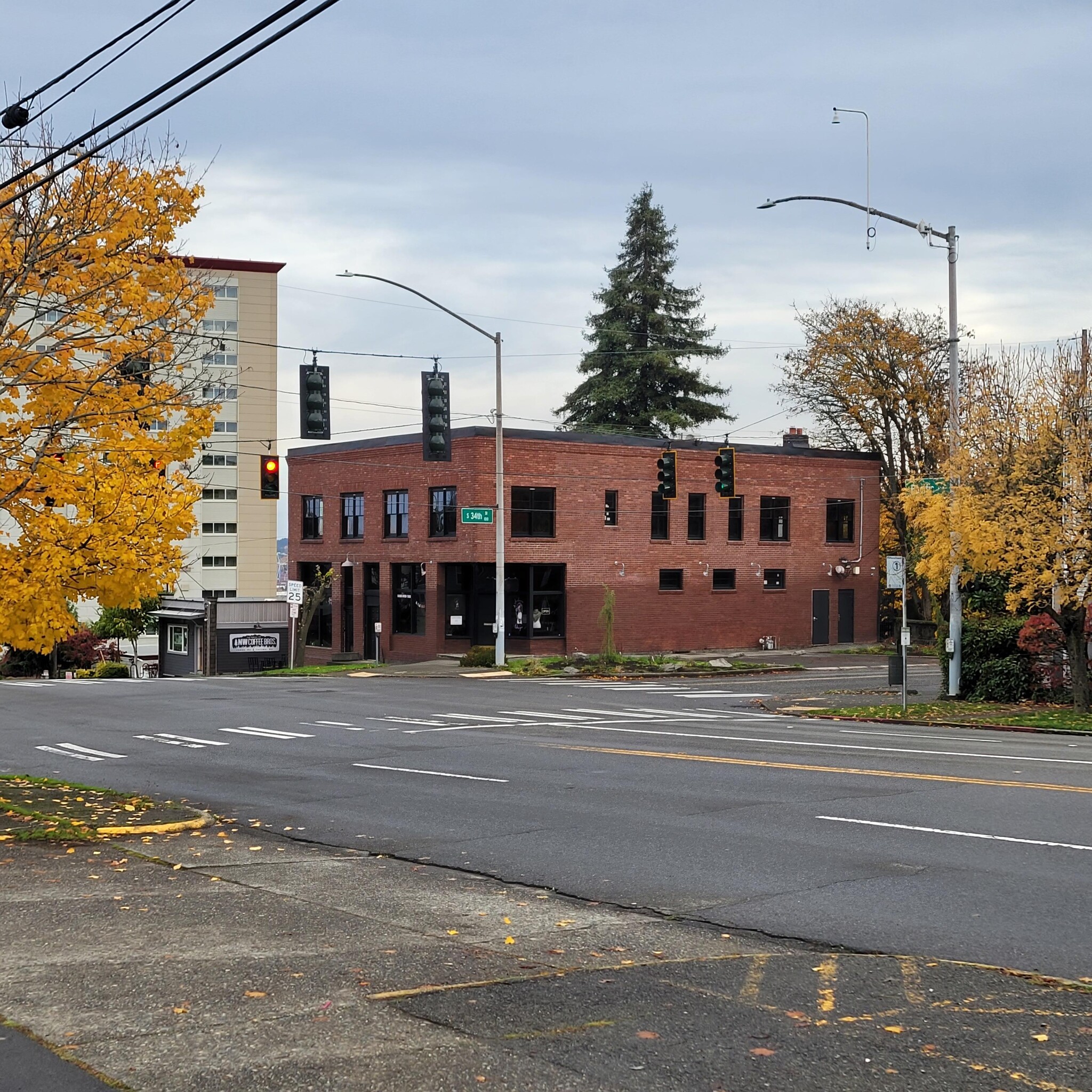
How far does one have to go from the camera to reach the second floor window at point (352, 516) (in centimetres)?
5644

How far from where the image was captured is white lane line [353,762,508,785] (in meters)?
17.1

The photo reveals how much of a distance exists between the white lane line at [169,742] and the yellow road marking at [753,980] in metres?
15.3

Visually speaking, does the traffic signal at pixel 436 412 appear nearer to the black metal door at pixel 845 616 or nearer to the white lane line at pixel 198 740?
the white lane line at pixel 198 740

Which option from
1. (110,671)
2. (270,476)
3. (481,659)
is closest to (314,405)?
(270,476)

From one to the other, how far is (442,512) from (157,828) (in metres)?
39.0

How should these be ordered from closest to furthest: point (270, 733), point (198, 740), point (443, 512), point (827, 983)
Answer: point (827, 983), point (198, 740), point (270, 733), point (443, 512)

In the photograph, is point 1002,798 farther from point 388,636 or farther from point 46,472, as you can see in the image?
point 388,636

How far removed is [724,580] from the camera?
56.3m

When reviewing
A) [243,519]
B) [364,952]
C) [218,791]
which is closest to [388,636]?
[218,791]

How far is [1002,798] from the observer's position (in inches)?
583

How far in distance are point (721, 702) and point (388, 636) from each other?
80.7 ft

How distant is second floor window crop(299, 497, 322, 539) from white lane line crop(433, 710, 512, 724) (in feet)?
107

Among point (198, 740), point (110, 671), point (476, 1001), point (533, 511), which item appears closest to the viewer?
point (476, 1001)

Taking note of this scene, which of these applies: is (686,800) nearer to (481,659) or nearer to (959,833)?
(959,833)
